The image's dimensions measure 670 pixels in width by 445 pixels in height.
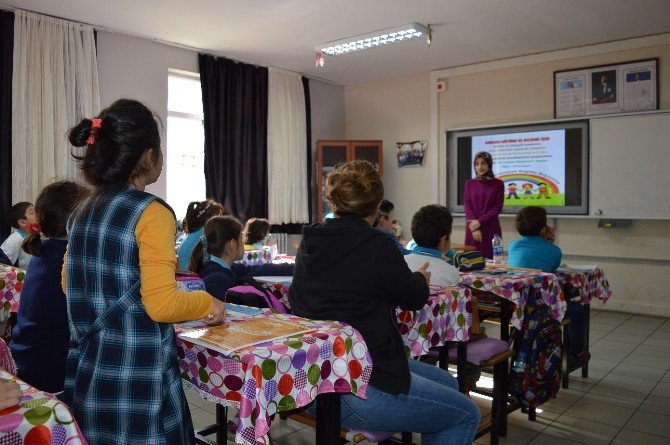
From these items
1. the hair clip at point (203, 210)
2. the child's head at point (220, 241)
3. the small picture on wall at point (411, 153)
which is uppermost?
the small picture on wall at point (411, 153)

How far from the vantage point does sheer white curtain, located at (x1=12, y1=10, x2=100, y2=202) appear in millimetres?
4617

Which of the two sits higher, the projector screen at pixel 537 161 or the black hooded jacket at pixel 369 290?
the projector screen at pixel 537 161

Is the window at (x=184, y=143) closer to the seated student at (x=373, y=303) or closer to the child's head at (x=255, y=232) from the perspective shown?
the child's head at (x=255, y=232)

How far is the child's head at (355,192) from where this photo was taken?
5.46 feet

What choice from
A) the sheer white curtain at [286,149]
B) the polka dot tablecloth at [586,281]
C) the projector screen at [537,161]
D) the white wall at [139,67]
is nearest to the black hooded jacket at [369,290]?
the polka dot tablecloth at [586,281]

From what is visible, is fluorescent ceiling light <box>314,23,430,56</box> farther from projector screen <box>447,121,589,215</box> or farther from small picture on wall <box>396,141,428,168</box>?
small picture on wall <box>396,141,428,168</box>

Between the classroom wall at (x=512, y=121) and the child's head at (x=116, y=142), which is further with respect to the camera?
the classroom wall at (x=512, y=121)

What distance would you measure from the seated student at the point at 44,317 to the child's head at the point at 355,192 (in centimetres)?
85

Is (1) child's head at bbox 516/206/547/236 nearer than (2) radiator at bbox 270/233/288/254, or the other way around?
(1) child's head at bbox 516/206/547/236

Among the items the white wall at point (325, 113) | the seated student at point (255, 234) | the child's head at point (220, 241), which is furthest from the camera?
the white wall at point (325, 113)

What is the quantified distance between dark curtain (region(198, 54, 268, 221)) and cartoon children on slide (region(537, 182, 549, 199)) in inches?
123

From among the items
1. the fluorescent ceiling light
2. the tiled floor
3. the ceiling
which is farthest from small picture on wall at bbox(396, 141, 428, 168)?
the tiled floor

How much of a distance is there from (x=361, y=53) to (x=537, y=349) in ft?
14.3

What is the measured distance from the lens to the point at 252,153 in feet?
21.3
